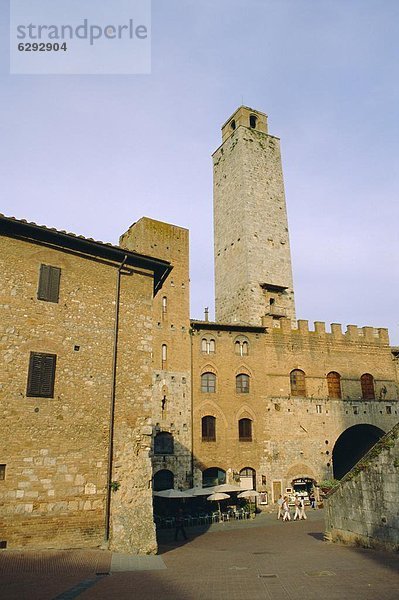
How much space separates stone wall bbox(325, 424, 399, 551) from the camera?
38.9 ft

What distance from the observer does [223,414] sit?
27125 millimetres

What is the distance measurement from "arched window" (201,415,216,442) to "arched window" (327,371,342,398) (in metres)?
8.51

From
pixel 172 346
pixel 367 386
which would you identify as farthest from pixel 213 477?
pixel 367 386

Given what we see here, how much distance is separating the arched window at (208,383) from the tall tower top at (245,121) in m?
22.1

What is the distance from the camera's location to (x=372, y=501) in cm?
1255

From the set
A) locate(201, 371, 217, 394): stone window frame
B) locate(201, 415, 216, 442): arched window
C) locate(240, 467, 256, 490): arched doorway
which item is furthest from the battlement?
locate(240, 467, 256, 490): arched doorway

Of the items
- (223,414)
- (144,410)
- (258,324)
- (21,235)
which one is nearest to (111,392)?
(144,410)

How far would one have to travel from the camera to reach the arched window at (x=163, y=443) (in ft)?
80.8

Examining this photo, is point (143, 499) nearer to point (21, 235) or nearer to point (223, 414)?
point (21, 235)

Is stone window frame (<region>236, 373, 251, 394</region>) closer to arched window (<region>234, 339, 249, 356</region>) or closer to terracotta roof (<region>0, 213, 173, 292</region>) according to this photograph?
arched window (<region>234, 339, 249, 356</region>)

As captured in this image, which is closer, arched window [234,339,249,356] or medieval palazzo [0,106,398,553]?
medieval palazzo [0,106,398,553]

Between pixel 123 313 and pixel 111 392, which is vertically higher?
pixel 123 313

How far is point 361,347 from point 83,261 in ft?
77.6

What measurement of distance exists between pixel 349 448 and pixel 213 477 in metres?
11.8
